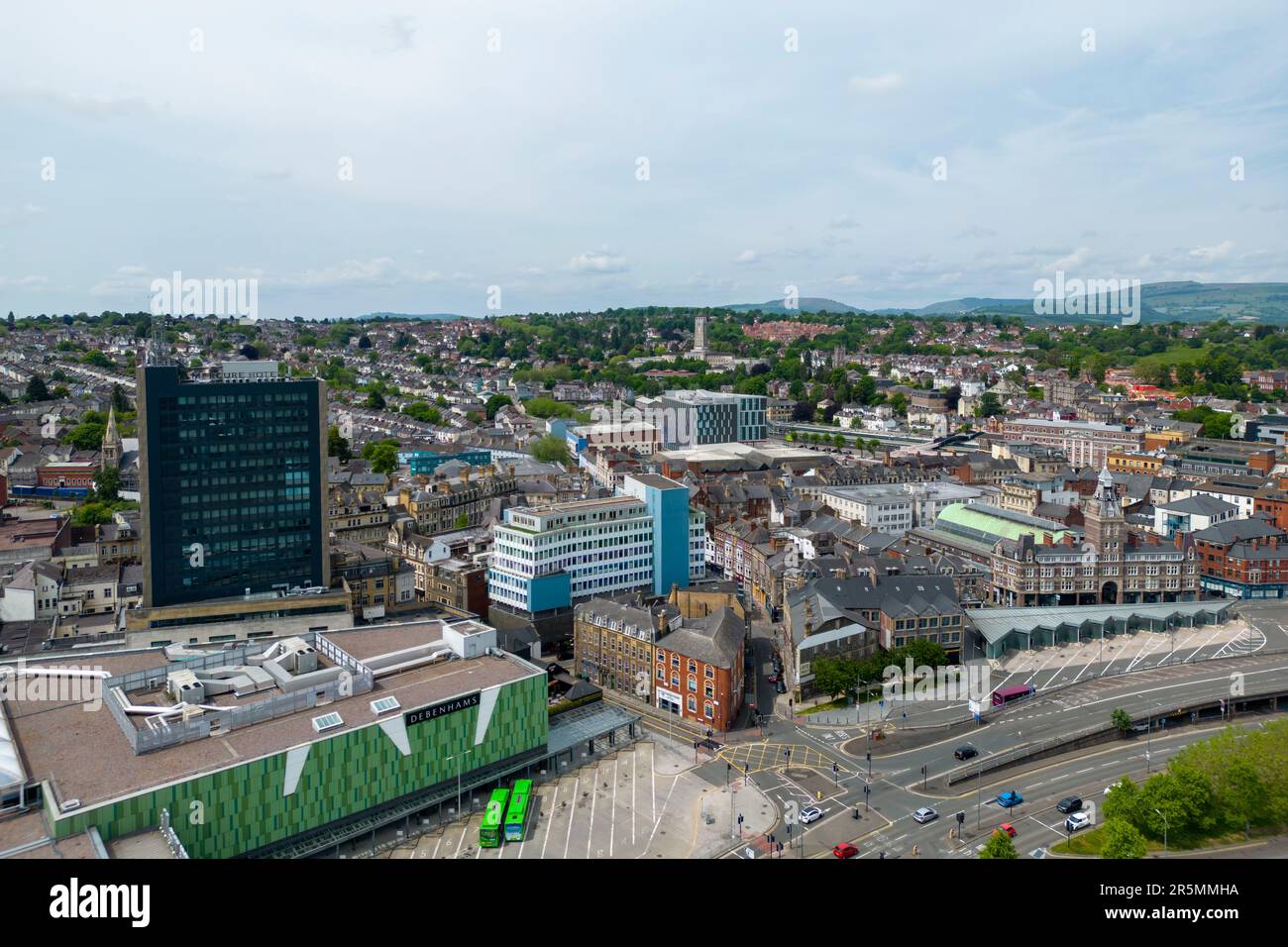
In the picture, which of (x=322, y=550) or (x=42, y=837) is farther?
(x=322, y=550)

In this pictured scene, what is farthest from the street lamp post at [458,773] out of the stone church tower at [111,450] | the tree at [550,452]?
the stone church tower at [111,450]

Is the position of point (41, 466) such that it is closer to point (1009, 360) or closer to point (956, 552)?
point (956, 552)

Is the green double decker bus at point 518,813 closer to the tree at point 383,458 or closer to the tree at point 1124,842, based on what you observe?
the tree at point 1124,842

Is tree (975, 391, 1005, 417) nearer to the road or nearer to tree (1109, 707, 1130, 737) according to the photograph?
the road

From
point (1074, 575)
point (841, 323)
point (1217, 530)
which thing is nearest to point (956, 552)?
point (1074, 575)

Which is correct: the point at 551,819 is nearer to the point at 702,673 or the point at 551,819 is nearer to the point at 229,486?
the point at 702,673
